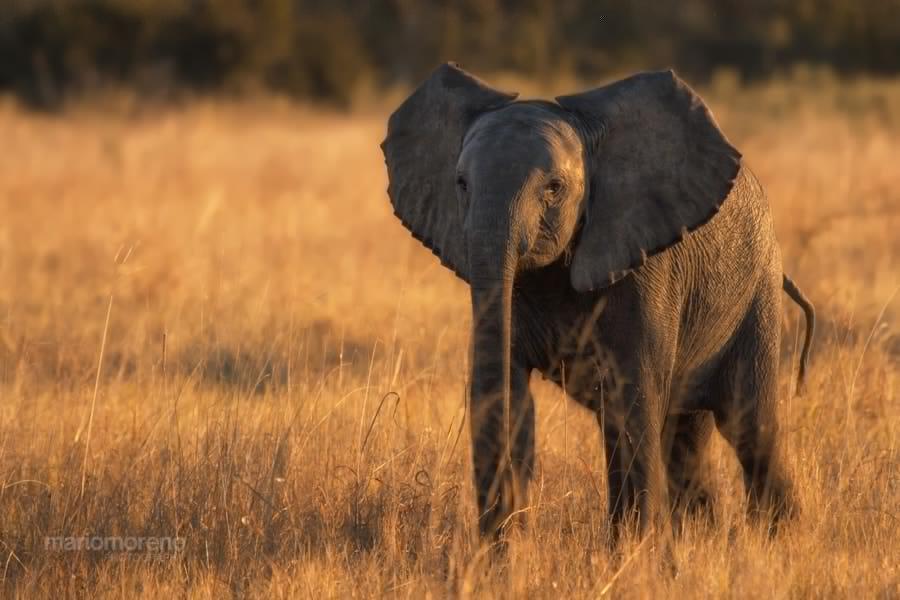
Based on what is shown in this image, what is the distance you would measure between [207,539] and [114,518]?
0.36m

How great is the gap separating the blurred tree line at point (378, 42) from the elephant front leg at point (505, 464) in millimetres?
21843

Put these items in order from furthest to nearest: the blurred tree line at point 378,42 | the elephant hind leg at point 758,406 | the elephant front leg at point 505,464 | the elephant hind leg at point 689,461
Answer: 1. the blurred tree line at point 378,42
2. the elephant hind leg at point 689,461
3. the elephant hind leg at point 758,406
4. the elephant front leg at point 505,464

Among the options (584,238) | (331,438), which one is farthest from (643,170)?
(331,438)

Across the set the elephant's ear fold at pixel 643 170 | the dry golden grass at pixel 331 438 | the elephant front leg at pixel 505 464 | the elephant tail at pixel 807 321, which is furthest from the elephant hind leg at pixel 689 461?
the elephant's ear fold at pixel 643 170

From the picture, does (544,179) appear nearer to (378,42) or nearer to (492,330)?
(492,330)

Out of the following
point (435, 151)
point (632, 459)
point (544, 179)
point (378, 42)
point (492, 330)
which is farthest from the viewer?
point (378, 42)

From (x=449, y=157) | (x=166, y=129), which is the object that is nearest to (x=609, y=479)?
(x=449, y=157)

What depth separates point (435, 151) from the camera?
5.18 metres

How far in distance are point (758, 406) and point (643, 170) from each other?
3.64 ft

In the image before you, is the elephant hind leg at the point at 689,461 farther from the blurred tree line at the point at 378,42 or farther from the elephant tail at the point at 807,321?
the blurred tree line at the point at 378,42

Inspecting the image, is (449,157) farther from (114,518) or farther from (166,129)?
(166,129)

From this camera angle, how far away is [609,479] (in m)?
5.09

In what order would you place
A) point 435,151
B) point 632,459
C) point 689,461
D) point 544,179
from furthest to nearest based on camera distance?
point 689,461 → point 435,151 → point 632,459 → point 544,179

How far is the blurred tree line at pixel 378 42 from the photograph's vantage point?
28.9 m
